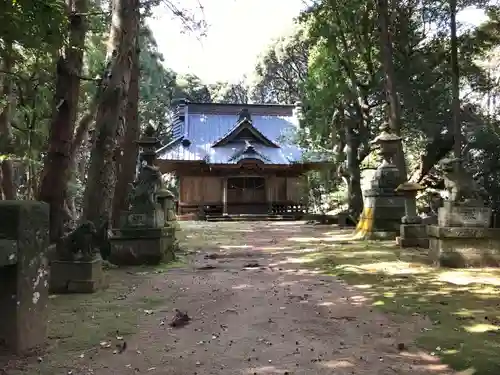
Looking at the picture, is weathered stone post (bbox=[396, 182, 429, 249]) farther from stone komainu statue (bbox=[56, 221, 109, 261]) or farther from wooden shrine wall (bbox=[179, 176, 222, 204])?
wooden shrine wall (bbox=[179, 176, 222, 204])

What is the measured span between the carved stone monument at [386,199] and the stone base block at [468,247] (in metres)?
4.19

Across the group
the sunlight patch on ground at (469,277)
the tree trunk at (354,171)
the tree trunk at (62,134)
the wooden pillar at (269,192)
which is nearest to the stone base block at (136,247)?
the tree trunk at (62,134)

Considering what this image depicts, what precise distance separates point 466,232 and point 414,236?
9.17ft

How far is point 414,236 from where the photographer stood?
1041 centimetres

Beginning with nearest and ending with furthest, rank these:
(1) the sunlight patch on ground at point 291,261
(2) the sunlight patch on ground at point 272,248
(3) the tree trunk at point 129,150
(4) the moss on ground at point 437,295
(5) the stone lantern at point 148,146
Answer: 1. (4) the moss on ground at point 437,295
2. (1) the sunlight patch on ground at point 291,261
3. (5) the stone lantern at point 148,146
4. (3) the tree trunk at point 129,150
5. (2) the sunlight patch on ground at point 272,248

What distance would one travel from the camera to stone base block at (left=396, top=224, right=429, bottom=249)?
1037 cm

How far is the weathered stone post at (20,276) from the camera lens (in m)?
3.66

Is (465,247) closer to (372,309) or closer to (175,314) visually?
(372,309)

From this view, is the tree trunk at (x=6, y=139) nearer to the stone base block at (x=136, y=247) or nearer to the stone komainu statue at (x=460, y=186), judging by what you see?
the stone base block at (x=136, y=247)

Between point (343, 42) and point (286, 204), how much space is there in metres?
12.3

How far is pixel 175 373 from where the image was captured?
340 cm

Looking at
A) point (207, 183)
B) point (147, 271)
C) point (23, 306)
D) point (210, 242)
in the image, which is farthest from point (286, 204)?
point (23, 306)

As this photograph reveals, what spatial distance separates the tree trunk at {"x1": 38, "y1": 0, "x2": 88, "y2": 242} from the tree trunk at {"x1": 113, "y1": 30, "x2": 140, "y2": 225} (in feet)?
8.08

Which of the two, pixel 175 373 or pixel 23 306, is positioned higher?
pixel 23 306
